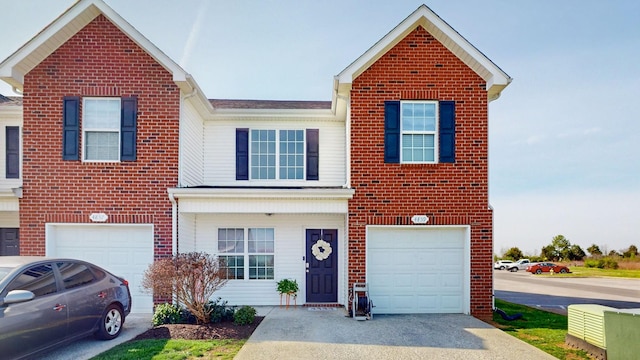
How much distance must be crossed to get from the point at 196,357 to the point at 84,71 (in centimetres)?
749

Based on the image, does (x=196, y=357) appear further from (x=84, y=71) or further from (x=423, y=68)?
(x=423, y=68)

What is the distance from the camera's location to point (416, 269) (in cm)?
1044

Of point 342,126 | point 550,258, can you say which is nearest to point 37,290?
point 342,126

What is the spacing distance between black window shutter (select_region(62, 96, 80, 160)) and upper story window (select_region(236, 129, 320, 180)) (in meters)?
4.17

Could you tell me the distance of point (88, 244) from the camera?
10.2 metres

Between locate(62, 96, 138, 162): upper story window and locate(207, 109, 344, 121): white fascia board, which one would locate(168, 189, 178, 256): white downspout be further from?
locate(207, 109, 344, 121): white fascia board

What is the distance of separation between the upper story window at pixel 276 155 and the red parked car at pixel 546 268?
96.4 feet

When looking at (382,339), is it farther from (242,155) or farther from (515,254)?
(515,254)

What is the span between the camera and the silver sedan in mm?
5633

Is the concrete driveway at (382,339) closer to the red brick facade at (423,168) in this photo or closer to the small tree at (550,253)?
the red brick facade at (423,168)

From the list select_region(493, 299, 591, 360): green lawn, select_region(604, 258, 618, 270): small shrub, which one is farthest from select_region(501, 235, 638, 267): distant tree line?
select_region(493, 299, 591, 360): green lawn

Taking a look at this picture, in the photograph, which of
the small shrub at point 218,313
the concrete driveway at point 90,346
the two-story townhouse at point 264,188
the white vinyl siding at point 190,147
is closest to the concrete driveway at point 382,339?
the small shrub at point 218,313

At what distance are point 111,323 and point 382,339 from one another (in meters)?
5.01

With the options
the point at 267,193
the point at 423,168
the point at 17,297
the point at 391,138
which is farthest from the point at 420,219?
the point at 17,297
